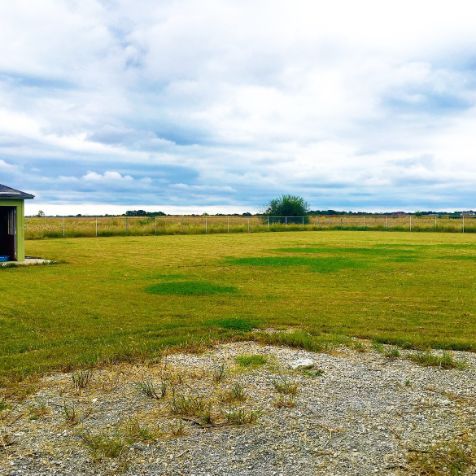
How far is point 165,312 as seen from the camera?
10586mm

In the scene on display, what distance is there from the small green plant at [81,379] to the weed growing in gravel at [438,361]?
4.03 metres

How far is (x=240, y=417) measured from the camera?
5020 millimetres

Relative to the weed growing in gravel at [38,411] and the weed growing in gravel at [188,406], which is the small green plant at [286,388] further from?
the weed growing in gravel at [38,411]

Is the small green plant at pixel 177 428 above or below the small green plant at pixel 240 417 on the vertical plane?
below

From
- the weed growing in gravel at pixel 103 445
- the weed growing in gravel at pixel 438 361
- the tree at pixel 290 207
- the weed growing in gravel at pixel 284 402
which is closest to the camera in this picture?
the weed growing in gravel at pixel 103 445

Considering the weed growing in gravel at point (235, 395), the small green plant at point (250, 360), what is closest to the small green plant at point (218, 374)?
the small green plant at point (250, 360)

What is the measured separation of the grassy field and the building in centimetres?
171

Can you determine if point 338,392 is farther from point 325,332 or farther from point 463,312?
point 463,312

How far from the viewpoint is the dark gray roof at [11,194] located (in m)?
19.5

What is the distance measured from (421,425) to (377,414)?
427mm

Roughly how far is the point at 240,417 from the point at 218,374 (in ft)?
4.84

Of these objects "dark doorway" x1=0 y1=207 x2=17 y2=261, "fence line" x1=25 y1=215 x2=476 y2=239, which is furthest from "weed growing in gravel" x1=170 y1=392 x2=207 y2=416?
"fence line" x1=25 y1=215 x2=476 y2=239

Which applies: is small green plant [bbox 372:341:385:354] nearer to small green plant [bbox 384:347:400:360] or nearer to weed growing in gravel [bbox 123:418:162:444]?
small green plant [bbox 384:347:400:360]

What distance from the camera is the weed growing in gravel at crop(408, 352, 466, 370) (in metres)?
6.82
